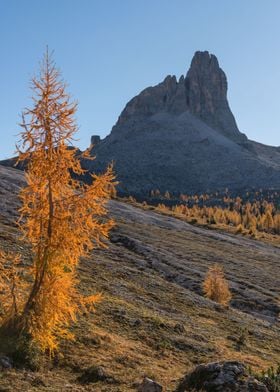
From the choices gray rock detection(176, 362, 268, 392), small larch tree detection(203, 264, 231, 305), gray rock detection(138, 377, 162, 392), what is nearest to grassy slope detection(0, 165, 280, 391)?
gray rock detection(138, 377, 162, 392)

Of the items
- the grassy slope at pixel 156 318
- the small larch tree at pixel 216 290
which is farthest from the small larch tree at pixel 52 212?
the small larch tree at pixel 216 290

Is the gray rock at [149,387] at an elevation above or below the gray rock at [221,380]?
below

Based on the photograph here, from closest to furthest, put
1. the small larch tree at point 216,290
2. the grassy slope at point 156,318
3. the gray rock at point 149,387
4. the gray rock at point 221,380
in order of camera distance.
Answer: the gray rock at point 221,380, the gray rock at point 149,387, the grassy slope at point 156,318, the small larch tree at point 216,290

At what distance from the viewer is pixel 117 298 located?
3472 cm

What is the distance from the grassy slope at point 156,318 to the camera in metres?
19.6

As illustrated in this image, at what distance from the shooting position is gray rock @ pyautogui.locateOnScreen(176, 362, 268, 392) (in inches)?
643

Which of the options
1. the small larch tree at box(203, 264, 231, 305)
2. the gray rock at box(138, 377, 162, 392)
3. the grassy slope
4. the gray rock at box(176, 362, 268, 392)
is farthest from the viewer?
the small larch tree at box(203, 264, 231, 305)

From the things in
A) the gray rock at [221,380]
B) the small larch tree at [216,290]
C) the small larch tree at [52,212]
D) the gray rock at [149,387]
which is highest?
the small larch tree at [52,212]

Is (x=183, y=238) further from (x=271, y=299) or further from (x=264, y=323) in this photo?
(x=264, y=323)

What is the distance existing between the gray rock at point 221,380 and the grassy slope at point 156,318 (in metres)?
1.66

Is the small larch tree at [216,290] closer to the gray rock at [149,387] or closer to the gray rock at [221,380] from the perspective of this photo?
the gray rock at [221,380]

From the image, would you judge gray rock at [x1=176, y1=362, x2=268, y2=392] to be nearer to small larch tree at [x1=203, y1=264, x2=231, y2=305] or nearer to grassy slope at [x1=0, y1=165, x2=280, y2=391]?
grassy slope at [x1=0, y1=165, x2=280, y2=391]

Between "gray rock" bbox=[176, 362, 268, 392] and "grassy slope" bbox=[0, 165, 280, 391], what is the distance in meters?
1.66

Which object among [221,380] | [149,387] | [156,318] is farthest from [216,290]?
[149,387]
